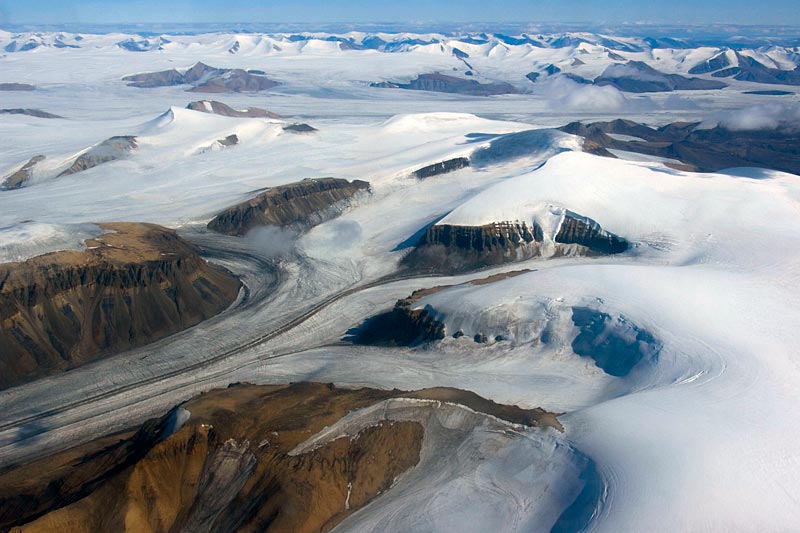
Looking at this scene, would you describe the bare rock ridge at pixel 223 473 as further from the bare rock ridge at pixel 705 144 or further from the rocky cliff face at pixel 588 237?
the bare rock ridge at pixel 705 144

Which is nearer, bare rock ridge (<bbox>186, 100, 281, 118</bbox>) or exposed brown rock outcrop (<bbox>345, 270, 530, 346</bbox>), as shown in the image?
exposed brown rock outcrop (<bbox>345, 270, 530, 346</bbox>)

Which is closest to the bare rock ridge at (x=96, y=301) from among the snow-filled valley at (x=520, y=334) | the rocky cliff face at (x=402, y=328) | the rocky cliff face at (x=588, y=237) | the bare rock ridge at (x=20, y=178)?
the snow-filled valley at (x=520, y=334)

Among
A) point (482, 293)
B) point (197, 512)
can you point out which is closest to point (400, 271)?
point (482, 293)

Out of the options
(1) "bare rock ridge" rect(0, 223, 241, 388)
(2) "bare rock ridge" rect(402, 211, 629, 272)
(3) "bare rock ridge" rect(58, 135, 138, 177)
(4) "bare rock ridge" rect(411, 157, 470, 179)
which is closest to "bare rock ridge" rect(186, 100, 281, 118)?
(3) "bare rock ridge" rect(58, 135, 138, 177)

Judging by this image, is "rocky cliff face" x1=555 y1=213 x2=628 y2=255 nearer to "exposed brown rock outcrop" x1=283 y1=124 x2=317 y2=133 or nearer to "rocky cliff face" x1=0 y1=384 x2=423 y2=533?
"rocky cliff face" x1=0 y1=384 x2=423 y2=533

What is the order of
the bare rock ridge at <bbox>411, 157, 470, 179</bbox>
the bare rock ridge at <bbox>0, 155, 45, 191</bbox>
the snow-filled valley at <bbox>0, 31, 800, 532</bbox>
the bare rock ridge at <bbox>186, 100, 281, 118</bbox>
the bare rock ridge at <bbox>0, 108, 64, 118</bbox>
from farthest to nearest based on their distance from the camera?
the bare rock ridge at <bbox>0, 108, 64, 118</bbox> < the bare rock ridge at <bbox>186, 100, 281, 118</bbox> < the bare rock ridge at <bbox>0, 155, 45, 191</bbox> < the bare rock ridge at <bbox>411, 157, 470, 179</bbox> < the snow-filled valley at <bbox>0, 31, 800, 532</bbox>

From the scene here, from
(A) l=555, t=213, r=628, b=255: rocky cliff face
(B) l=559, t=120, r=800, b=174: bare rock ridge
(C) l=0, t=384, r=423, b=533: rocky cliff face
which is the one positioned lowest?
(B) l=559, t=120, r=800, b=174: bare rock ridge

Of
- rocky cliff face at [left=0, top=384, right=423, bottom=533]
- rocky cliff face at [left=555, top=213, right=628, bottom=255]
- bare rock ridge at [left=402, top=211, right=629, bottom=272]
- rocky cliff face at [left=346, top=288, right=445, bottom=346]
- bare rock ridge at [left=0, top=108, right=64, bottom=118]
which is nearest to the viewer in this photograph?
rocky cliff face at [left=0, top=384, right=423, bottom=533]

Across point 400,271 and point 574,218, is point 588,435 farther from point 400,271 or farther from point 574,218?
point 574,218
